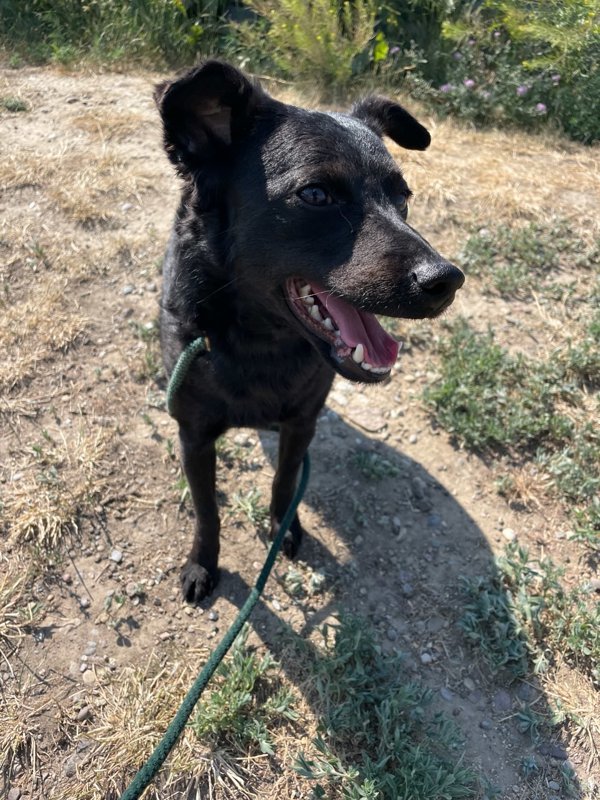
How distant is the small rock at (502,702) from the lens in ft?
7.21

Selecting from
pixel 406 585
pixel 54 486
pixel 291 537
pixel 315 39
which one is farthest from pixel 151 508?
pixel 315 39

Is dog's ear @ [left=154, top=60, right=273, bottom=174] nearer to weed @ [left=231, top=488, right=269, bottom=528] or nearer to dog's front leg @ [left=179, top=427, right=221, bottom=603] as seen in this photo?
dog's front leg @ [left=179, top=427, right=221, bottom=603]

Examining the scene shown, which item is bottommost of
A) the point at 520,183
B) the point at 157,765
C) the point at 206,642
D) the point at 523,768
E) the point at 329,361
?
the point at 206,642

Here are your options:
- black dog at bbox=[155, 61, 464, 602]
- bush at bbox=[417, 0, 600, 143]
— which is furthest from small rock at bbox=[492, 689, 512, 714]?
bush at bbox=[417, 0, 600, 143]

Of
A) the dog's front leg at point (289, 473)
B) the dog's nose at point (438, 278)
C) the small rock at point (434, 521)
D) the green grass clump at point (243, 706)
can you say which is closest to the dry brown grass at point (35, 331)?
the dog's front leg at point (289, 473)

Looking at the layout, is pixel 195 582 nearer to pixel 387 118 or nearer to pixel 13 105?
pixel 387 118

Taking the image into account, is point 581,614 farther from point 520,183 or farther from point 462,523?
point 520,183

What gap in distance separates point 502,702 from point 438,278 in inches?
63.6

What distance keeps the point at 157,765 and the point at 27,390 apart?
193 cm

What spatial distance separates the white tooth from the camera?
1.69 meters

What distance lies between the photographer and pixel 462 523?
277cm

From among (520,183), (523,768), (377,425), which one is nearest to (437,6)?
(520,183)

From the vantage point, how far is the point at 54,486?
2.60 meters

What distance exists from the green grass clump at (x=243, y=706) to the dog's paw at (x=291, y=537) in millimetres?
462
